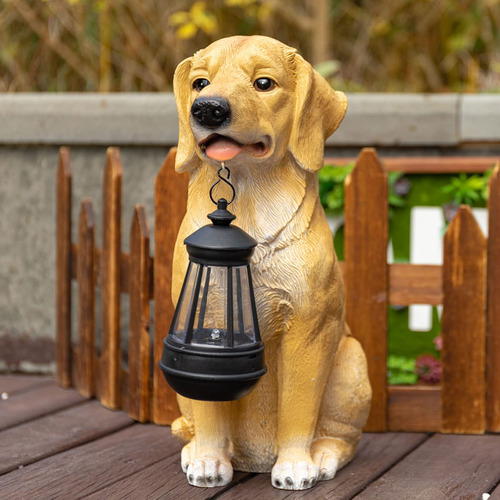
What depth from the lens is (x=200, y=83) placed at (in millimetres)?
2389

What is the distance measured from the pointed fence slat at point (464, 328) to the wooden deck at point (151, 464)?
11 cm

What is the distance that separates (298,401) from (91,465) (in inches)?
29.4

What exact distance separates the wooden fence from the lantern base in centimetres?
88

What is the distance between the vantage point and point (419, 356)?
3631 millimetres

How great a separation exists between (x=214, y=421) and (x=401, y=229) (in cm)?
154

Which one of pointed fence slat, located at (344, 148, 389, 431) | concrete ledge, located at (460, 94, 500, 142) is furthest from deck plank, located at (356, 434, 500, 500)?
concrete ledge, located at (460, 94, 500, 142)

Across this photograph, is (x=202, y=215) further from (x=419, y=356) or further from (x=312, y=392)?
(x=419, y=356)

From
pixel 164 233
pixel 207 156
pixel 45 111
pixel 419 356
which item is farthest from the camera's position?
pixel 45 111

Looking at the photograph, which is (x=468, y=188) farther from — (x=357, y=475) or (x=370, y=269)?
(x=357, y=475)

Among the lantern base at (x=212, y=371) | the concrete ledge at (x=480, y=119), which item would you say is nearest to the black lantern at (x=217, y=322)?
the lantern base at (x=212, y=371)

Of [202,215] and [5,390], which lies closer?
[202,215]

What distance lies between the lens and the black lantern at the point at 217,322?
219cm

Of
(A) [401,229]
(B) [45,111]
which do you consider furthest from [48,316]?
(A) [401,229]

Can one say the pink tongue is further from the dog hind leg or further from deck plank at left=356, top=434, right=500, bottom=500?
deck plank at left=356, top=434, right=500, bottom=500
